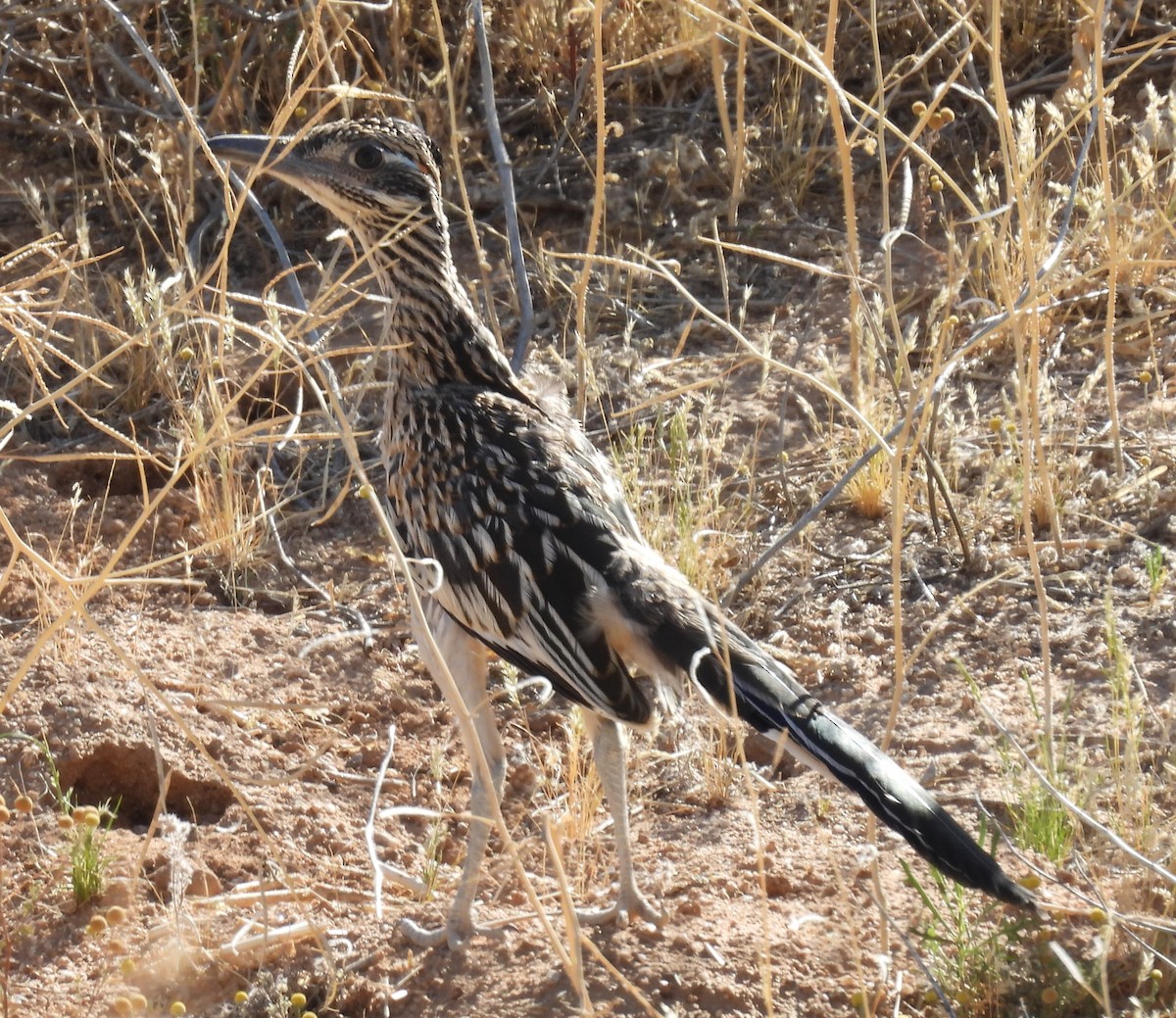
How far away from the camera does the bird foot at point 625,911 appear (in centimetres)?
368

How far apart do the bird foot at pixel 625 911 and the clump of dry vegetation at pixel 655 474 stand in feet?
0.28

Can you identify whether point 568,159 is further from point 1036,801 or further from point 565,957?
point 565,957

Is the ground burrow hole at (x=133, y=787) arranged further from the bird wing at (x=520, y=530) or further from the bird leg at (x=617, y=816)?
the bird leg at (x=617, y=816)

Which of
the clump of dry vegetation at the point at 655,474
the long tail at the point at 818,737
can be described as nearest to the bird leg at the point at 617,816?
the clump of dry vegetation at the point at 655,474

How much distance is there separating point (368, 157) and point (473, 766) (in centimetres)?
177

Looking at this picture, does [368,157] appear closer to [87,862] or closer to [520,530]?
[520,530]

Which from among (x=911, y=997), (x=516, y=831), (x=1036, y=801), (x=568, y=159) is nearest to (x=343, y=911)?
(x=516, y=831)

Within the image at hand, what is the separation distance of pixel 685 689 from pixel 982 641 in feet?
4.71

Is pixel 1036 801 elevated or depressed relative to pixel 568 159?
depressed

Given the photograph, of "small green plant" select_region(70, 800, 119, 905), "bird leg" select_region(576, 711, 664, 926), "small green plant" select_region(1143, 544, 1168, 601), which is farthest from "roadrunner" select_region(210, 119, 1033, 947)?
"small green plant" select_region(1143, 544, 1168, 601)

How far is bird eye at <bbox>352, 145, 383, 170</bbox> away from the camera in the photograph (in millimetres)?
4035

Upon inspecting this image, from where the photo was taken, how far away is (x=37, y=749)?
4.12 metres

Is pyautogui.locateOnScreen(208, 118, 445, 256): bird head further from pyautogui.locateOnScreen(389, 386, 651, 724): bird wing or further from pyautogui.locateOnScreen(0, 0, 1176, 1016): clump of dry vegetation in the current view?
pyautogui.locateOnScreen(389, 386, 651, 724): bird wing

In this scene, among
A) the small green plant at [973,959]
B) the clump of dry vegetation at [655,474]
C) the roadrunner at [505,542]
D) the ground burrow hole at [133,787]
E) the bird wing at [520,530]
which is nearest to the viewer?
the small green plant at [973,959]
